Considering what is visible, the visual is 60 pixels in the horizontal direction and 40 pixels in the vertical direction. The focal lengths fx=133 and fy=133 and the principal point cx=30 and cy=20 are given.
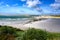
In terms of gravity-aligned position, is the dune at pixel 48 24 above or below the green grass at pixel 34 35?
above

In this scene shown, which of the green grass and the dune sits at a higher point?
the dune

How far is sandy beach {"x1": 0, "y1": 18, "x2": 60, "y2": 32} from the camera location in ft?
7.19

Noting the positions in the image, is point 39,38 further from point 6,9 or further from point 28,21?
point 6,9

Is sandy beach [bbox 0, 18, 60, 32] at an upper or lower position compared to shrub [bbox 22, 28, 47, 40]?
upper

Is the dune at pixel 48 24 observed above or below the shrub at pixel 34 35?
A: above

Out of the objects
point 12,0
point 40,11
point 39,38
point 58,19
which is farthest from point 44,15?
point 12,0

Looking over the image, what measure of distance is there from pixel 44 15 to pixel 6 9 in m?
0.64

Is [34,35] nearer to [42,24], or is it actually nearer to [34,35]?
[34,35]

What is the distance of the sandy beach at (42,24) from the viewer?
2.19 meters

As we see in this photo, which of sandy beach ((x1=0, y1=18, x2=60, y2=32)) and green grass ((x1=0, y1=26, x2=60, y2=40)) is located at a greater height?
sandy beach ((x1=0, y1=18, x2=60, y2=32))

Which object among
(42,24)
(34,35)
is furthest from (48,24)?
(34,35)

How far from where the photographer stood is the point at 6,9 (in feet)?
7.23

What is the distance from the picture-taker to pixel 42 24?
2207mm

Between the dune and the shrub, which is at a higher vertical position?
the dune
